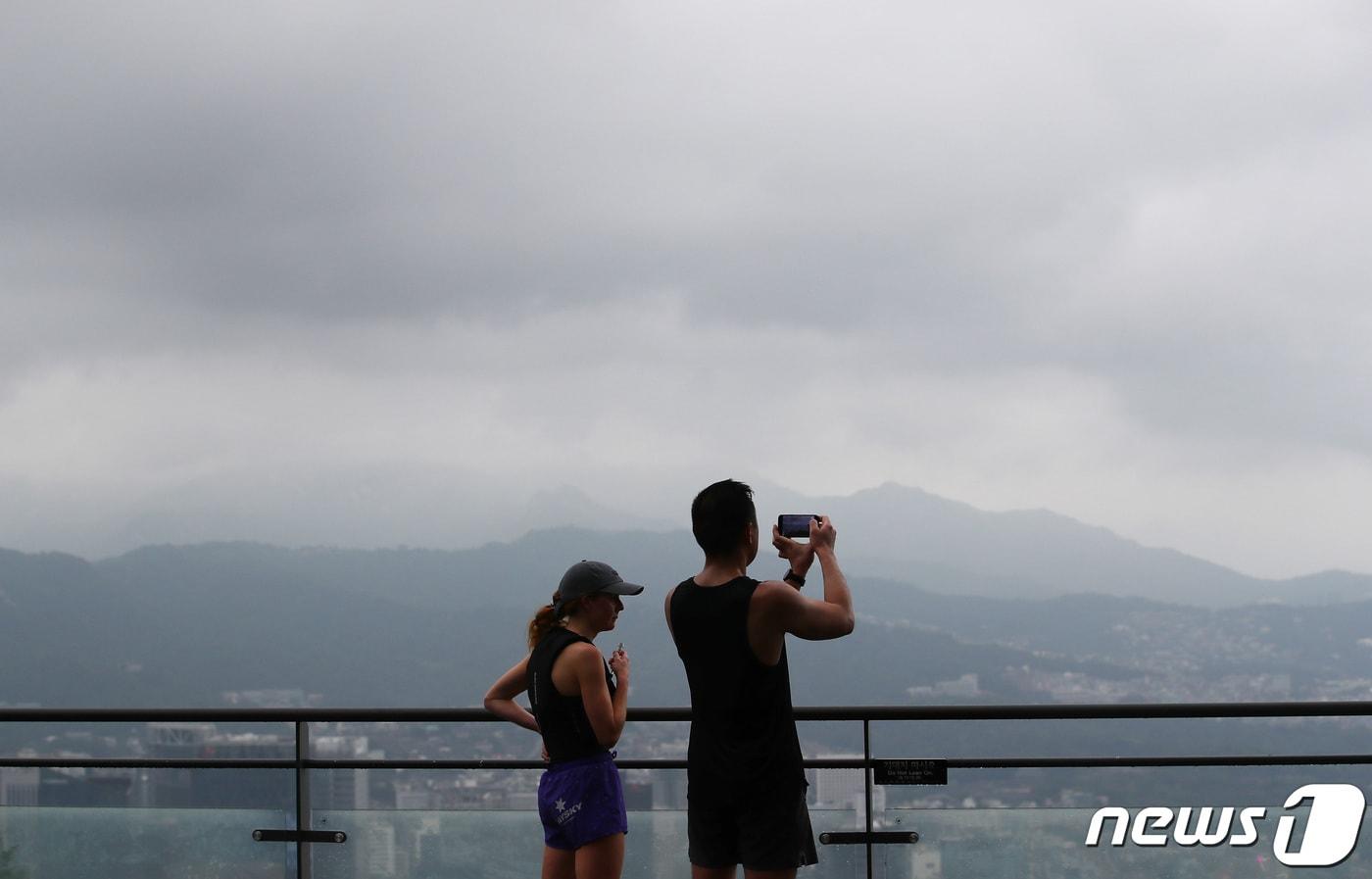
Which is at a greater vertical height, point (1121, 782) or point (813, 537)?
point (813, 537)

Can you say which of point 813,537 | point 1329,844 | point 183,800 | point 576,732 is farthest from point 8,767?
point 1329,844

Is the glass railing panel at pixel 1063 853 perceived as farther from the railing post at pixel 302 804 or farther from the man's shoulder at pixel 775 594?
the man's shoulder at pixel 775 594

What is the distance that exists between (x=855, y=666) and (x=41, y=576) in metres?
91.9

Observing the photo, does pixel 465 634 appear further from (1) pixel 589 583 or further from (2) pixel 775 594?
(2) pixel 775 594

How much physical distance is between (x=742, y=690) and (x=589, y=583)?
2.29ft

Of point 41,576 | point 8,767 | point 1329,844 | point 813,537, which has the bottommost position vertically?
point 1329,844

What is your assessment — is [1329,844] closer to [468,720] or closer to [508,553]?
[468,720]

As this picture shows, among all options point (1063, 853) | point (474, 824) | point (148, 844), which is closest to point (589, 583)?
point (474, 824)

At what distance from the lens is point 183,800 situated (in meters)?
7.16

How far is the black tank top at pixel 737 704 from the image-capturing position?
412 cm

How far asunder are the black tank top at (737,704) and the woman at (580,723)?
0.42 m

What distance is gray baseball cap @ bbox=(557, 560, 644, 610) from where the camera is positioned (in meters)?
4.58

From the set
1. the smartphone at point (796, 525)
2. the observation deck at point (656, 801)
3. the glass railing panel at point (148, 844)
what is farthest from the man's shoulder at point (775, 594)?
the glass railing panel at point (148, 844)

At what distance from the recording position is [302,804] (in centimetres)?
707
